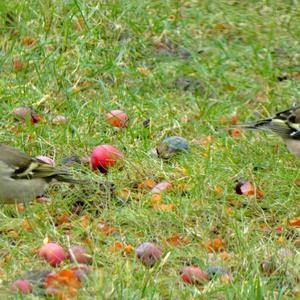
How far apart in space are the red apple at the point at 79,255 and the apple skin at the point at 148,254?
25 cm

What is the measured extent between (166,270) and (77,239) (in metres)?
0.67

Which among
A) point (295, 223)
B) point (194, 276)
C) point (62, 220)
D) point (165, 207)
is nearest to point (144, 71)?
point (165, 207)

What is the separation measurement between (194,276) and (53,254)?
748mm

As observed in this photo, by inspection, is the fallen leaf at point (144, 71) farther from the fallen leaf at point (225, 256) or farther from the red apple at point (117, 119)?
the fallen leaf at point (225, 256)

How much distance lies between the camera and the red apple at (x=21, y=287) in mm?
5383

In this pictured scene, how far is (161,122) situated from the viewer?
332 inches

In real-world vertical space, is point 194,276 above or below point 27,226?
above

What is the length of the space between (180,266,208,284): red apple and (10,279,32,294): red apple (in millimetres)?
786

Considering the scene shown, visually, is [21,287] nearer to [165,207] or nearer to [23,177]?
[165,207]

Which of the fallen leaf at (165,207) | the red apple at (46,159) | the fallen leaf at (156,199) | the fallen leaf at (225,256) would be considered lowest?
the red apple at (46,159)

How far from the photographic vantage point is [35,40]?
374 inches

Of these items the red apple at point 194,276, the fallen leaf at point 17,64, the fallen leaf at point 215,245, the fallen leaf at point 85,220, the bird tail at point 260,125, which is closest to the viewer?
the red apple at point 194,276

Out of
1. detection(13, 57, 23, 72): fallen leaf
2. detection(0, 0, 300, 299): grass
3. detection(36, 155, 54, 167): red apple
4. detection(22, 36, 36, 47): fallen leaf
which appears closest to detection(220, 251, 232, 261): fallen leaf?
detection(0, 0, 300, 299): grass

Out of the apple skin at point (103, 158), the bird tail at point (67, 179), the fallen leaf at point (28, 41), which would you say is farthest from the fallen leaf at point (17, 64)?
the bird tail at point (67, 179)
